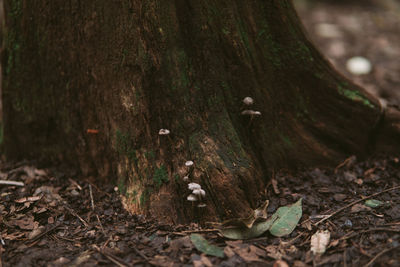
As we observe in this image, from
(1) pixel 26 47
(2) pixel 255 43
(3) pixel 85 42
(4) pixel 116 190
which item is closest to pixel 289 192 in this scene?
(2) pixel 255 43

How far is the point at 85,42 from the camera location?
2.87 metres

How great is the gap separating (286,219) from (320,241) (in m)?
0.29

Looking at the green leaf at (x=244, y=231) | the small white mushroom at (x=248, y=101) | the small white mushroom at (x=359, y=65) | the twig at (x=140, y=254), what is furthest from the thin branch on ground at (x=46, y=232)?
the small white mushroom at (x=359, y=65)

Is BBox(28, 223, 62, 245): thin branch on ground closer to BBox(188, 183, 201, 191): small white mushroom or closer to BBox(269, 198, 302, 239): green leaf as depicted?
BBox(188, 183, 201, 191): small white mushroom

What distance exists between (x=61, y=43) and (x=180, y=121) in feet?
4.23

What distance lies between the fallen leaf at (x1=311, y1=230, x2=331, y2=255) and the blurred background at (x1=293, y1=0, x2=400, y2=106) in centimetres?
268

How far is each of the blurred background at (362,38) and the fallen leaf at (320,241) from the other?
8.78ft

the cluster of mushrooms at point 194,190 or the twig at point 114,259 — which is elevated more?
the cluster of mushrooms at point 194,190

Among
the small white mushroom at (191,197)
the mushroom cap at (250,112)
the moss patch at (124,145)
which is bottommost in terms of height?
the small white mushroom at (191,197)

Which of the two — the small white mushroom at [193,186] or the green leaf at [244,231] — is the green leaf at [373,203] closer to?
the green leaf at [244,231]

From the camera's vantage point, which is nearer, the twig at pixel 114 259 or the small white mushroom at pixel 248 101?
the twig at pixel 114 259

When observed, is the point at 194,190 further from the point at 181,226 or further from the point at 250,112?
the point at 250,112

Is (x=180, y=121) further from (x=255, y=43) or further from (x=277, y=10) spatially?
(x=277, y=10)

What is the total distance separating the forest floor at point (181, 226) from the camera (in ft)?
7.69
